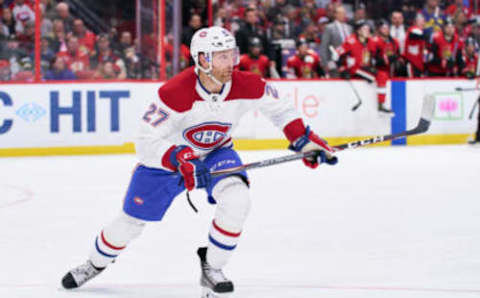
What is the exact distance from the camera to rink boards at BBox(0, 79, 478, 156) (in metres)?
9.55

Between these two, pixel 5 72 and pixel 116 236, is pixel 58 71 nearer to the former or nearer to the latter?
pixel 5 72

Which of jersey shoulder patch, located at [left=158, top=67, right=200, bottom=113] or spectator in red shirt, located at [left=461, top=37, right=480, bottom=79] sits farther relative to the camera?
spectator in red shirt, located at [left=461, top=37, right=480, bottom=79]

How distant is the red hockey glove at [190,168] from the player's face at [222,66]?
301 millimetres

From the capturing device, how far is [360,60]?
10.6 metres

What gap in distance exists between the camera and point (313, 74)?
10.6 metres

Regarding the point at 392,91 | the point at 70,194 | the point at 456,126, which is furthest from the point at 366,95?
the point at 70,194

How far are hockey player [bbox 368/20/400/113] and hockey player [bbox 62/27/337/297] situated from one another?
6899mm

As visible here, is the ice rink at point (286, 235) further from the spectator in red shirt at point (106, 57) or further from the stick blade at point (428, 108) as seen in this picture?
the spectator in red shirt at point (106, 57)

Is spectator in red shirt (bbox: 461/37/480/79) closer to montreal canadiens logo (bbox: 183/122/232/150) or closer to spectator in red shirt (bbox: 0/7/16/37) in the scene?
spectator in red shirt (bbox: 0/7/16/37)

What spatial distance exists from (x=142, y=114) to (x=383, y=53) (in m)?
2.87

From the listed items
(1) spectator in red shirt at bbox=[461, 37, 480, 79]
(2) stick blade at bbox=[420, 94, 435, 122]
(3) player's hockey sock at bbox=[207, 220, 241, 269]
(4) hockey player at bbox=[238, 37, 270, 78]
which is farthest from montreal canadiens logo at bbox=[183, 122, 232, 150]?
(1) spectator in red shirt at bbox=[461, 37, 480, 79]

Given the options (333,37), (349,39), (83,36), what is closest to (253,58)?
(333,37)

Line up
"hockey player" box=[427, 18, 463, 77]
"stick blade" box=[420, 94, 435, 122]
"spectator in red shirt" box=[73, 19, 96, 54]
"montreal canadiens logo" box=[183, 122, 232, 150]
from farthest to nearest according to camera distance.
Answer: "hockey player" box=[427, 18, 463, 77], "spectator in red shirt" box=[73, 19, 96, 54], "stick blade" box=[420, 94, 435, 122], "montreal canadiens logo" box=[183, 122, 232, 150]

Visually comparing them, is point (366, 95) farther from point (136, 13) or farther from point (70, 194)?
point (70, 194)
